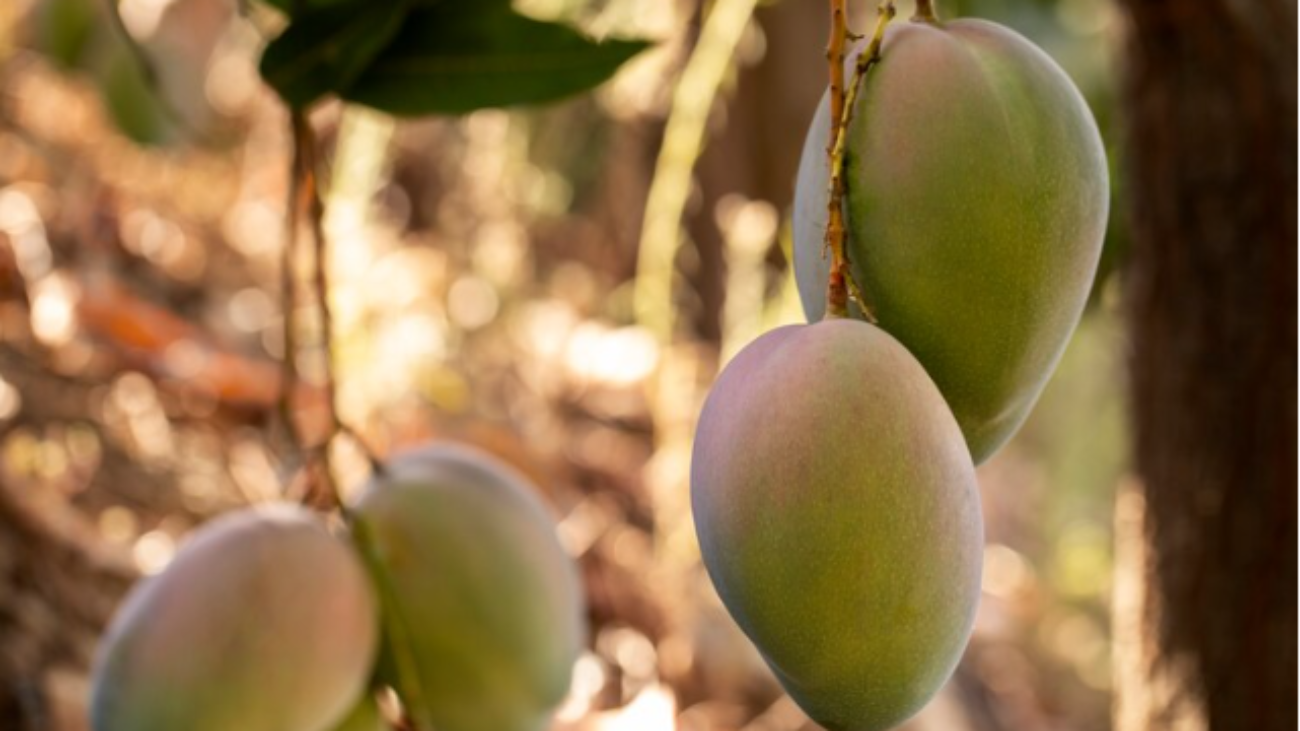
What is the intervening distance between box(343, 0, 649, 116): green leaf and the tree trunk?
23 centimetres

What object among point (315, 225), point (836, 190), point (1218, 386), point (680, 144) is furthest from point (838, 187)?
point (680, 144)

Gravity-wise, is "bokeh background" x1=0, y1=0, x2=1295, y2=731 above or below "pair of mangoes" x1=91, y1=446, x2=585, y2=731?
below

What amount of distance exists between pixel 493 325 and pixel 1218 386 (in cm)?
99

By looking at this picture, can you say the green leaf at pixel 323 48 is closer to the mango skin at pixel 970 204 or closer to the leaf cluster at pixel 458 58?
the leaf cluster at pixel 458 58

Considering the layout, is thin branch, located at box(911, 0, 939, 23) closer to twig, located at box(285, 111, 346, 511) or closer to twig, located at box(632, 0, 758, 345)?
twig, located at box(285, 111, 346, 511)

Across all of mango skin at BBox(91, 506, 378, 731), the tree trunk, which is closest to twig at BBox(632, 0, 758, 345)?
the tree trunk

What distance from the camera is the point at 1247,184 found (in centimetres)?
58

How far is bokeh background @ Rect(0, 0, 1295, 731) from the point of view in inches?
34.8

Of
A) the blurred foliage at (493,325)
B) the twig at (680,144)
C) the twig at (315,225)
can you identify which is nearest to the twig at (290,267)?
the twig at (315,225)

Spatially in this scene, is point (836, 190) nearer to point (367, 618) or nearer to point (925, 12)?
point (925, 12)

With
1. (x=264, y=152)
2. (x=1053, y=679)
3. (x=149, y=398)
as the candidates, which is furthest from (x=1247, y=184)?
(x=264, y=152)

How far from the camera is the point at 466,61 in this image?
0.46 metres

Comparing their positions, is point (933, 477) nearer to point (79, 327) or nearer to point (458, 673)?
point (458, 673)

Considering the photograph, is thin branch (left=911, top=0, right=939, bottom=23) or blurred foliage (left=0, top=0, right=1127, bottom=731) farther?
blurred foliage (left=0, top=0, right=1127, bottom=731)
